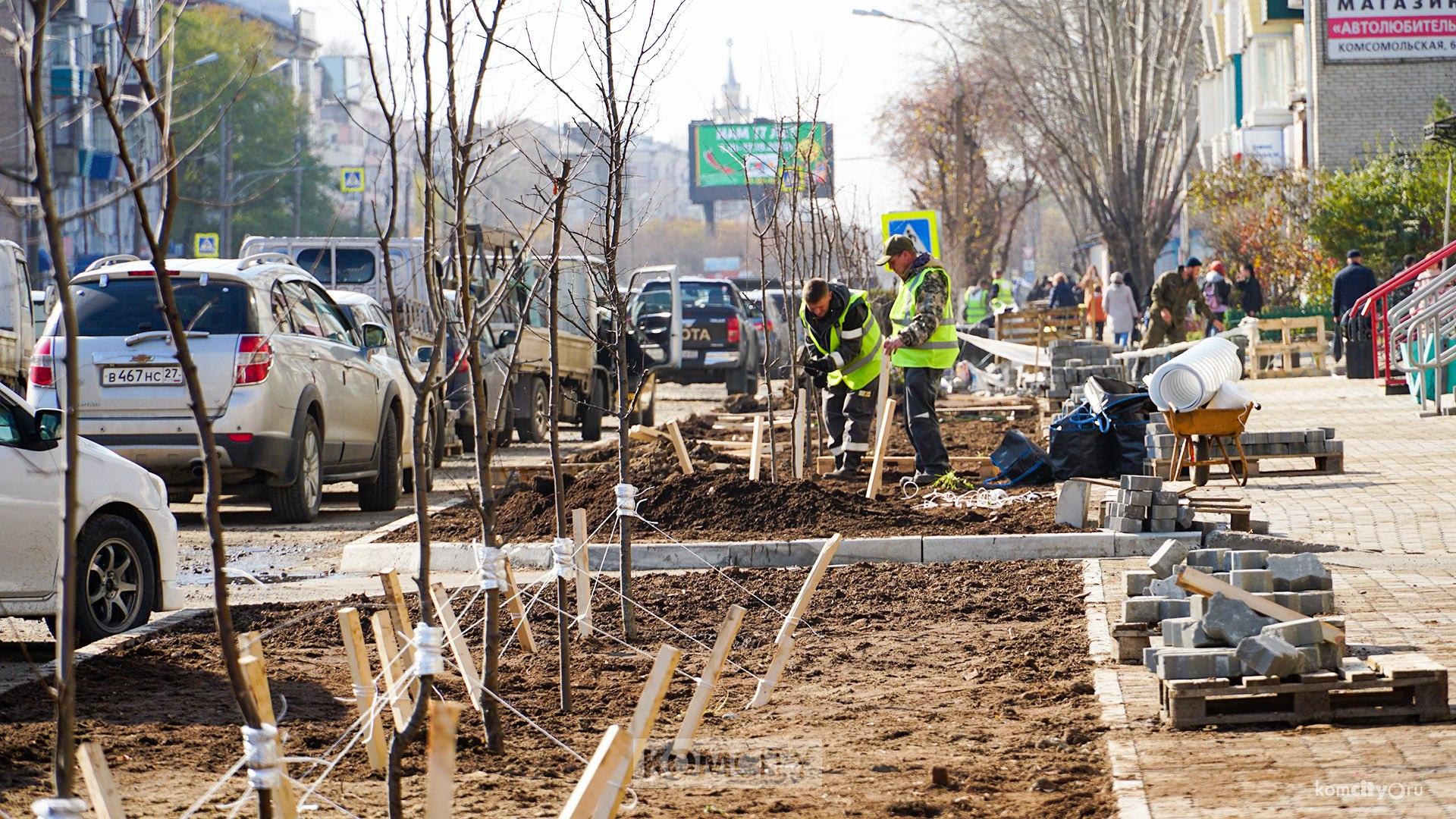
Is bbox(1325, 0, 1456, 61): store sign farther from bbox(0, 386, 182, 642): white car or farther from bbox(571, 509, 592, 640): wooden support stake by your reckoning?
bbox(0, 386, 182, 642): white car

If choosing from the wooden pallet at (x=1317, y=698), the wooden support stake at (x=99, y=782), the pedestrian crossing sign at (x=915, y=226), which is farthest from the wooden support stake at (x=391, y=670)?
the pedestrian crossing sign at (x=915, y=226)

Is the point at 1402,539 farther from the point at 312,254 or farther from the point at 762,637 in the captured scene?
the point at 312,254

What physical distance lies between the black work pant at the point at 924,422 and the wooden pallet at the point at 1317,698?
7.80 metres

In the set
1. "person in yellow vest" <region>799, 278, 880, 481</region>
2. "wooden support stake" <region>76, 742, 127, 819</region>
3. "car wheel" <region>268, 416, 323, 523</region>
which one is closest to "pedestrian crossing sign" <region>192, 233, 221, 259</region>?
"car wheel" <region>268, 416, 323, 523</region>

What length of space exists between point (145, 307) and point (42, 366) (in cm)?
100

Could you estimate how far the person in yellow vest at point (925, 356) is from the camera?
13.5 m

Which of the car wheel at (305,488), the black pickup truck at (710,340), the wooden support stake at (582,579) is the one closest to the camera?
the wooden support stake at (582,579)

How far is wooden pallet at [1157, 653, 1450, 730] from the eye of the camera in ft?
18.4

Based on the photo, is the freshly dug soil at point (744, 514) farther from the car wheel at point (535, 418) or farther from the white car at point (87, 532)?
the car wheel at point (535, 418)

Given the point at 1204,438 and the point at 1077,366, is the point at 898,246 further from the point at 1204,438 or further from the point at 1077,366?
the point at 1077,366

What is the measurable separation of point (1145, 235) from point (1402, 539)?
2670 cm

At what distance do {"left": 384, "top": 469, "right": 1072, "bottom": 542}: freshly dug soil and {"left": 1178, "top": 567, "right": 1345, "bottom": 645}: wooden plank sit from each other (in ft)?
14.7

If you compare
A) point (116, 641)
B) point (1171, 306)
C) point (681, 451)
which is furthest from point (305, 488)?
point (1171, 306)

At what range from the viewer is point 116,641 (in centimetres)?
812
